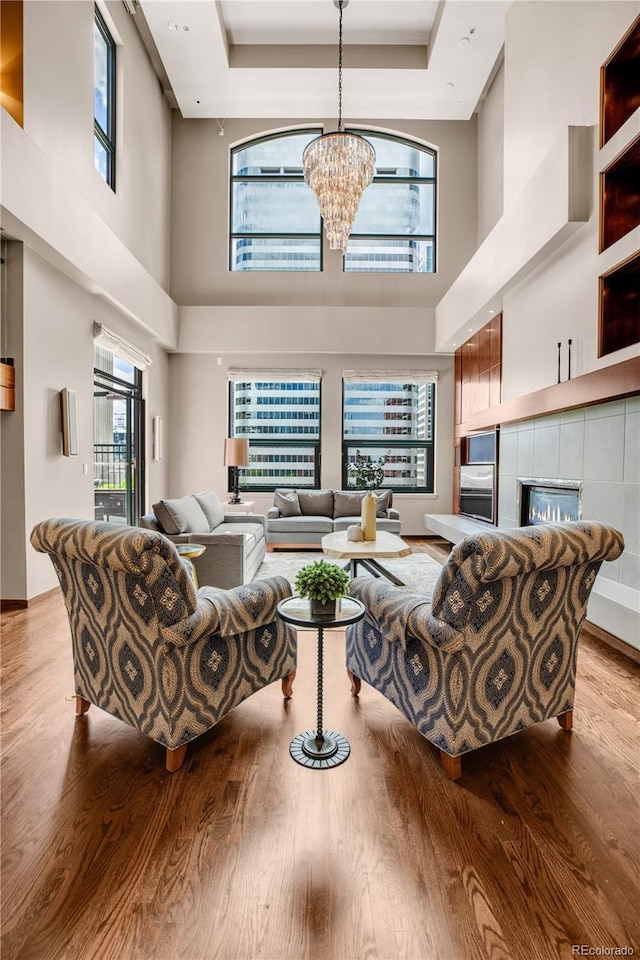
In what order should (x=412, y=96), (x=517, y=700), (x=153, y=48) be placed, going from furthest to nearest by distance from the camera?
(x=412, y=96), (x=153, y=48), (x=517, y=700)

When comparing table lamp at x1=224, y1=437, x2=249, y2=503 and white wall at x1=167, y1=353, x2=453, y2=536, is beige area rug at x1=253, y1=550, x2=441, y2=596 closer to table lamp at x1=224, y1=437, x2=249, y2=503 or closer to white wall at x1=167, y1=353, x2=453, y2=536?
table lamp at x1=224, y1=437, x2=249, y2=503

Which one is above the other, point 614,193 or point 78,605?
point 614,193

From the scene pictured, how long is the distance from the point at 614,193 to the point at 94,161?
14.9ft

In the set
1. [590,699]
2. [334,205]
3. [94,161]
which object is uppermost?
[94,161]

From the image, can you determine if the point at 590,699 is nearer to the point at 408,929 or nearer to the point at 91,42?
the point at 408,929

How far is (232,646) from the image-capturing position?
1919 millimetres

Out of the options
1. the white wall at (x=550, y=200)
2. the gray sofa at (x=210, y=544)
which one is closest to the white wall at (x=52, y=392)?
the gray sofa at (x=210, y=544)

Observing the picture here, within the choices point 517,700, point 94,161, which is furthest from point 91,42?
point 517,700

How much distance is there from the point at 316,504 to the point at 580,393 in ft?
12.7

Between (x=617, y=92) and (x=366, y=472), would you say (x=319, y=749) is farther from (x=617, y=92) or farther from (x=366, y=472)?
(x=366, y=472)

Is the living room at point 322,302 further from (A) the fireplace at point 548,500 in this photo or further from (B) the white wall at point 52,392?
(A) the fireplace at point 548,500

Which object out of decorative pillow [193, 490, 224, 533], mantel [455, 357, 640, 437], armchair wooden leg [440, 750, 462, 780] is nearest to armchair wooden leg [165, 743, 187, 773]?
armchair wooden leg [440, 750, 462, 780]

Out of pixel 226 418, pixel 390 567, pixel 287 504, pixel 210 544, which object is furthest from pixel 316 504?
pixel 210 544

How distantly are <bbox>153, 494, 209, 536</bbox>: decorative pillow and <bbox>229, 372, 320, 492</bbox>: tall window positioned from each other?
3304 mm
